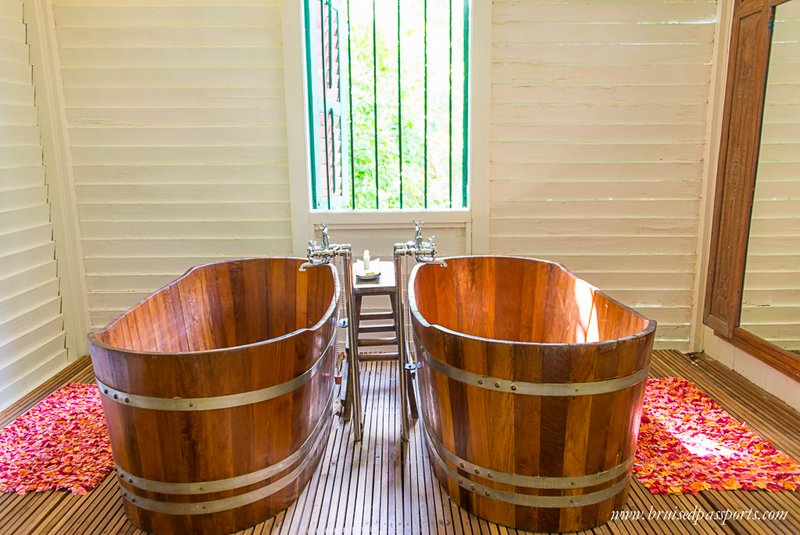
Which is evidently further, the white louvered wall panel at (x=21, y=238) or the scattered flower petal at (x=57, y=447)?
the white louvered wall panel at (x=21, y=238)

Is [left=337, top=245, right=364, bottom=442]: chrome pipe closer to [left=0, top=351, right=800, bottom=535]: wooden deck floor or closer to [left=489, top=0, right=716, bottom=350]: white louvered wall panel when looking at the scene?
[left=0, top=351, right=800, bottom=535]: wooden deck floor

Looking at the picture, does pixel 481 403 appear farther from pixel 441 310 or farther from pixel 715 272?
pixel 715 272

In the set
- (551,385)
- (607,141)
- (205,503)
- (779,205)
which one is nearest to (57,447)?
(205,503)

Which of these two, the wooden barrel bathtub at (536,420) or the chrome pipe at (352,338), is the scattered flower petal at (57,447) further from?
the wooden barrel bathtub at (536,420)

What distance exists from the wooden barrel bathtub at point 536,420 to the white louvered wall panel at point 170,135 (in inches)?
69.2

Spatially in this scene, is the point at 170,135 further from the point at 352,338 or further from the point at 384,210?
the point at 352,338

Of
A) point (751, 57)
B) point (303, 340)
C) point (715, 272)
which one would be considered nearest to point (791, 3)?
point (751, 57)

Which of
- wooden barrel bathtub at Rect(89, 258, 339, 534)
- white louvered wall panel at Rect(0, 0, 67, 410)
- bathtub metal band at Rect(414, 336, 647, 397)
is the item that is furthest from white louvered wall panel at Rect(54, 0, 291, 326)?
bathtub metal band at Rect(414, 336, 647, 397)

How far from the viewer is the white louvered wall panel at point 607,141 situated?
3354 millimetres

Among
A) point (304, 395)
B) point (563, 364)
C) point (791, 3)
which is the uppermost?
point (791, 3)

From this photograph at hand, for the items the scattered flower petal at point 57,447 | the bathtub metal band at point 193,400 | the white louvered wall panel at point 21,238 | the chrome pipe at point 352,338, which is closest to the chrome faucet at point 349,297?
the chrome pipe at point 352,338

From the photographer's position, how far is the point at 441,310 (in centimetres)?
311

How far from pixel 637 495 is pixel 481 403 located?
2.68 feet

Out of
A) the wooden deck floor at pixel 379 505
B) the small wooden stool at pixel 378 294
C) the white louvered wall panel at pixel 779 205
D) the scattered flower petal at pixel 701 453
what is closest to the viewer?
the wooden deck floor at pixel 379 505
